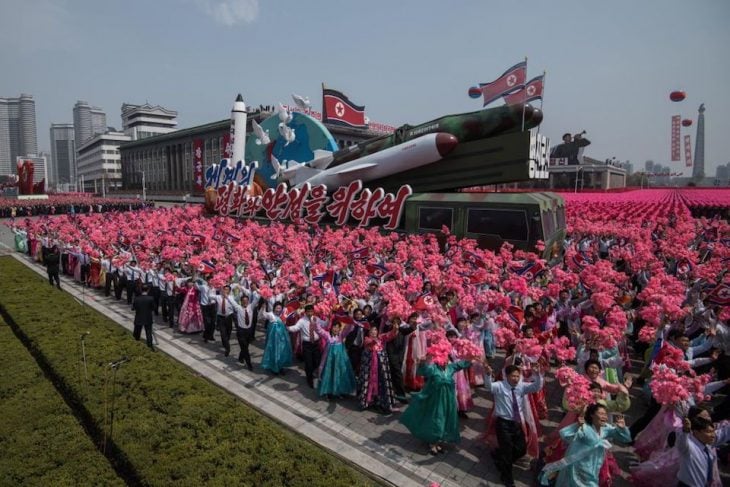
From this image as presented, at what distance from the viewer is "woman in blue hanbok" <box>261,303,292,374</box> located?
30.5ft

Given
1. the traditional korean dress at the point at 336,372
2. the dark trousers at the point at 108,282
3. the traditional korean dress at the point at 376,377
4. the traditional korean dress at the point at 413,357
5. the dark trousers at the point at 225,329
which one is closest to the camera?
the traditional korean dress at the point at 376,377

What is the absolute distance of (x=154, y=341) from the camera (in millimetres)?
11070

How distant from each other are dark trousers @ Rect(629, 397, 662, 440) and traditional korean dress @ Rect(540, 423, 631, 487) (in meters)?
2.13

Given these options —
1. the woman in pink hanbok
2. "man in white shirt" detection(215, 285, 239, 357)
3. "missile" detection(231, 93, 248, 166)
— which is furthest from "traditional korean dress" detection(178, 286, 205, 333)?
"missile" detection(231, 93, 248, 166)

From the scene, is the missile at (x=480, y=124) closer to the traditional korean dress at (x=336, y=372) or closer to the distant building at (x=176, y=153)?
the traditional korean dress at (x=336, y=372)

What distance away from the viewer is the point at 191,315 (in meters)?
11.9

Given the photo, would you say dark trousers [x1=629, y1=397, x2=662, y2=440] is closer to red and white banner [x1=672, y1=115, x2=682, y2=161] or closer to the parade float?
the parade float

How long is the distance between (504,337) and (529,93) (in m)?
15.8

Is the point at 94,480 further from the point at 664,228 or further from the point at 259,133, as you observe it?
the point at 259,133

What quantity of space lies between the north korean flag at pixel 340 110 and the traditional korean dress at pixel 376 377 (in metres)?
36.9

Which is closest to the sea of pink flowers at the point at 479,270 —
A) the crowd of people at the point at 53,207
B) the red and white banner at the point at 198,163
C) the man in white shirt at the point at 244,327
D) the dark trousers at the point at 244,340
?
the man in white shirt at the point at 244,327

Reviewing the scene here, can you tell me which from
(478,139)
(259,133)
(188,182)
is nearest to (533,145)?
(478,139)

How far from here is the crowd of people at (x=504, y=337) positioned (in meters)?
5.28

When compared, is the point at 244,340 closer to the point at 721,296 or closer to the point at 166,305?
the point at 166,305
